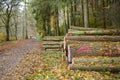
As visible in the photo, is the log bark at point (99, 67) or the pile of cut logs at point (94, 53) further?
the pile of cut logs at point (94, 53)

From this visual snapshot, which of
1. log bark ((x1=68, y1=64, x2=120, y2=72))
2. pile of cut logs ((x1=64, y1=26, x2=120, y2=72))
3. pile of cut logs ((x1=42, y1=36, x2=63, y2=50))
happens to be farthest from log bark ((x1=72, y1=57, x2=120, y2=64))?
pile of cut logs ((x1=42, y1=36, x2=63, y2=50))

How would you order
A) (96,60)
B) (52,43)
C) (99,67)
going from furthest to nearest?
(52,43) → (96,60) → (99,67)

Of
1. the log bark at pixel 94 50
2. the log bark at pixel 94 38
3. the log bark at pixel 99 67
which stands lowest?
the log bark at pixel 99 67

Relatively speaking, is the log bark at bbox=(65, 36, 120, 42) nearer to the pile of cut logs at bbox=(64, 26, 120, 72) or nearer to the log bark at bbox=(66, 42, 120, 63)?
the pile of cut logs at bbox=(64, 26, 120, 72)

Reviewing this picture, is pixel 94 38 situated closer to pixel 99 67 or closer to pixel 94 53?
pixel 94 53

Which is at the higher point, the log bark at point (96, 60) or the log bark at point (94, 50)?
the log bark at point (94, 50)

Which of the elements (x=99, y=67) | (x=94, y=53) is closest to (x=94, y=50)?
(x=94, y=53)

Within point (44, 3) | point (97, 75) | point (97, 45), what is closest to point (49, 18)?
point (44, 3)

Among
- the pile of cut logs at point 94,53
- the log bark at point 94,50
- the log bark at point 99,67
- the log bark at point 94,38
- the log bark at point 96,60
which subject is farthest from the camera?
the log bark at point 94,38

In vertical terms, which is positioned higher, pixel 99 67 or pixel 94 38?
pixel 94 38

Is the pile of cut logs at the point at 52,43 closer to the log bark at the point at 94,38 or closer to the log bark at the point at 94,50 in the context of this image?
the log bark at the point at 94,38

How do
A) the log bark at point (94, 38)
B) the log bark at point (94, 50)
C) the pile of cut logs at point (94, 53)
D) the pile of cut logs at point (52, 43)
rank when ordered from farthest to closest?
1. the pile of cut logs at point (52, 43)
2. the log bark at point (94, 38)
3. the log bark at point (94, 50)
4. the pile of cut logs at point (94, 53)

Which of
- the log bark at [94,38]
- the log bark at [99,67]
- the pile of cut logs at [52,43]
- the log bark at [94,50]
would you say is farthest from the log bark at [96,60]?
the pile of cut logs at [52,43]

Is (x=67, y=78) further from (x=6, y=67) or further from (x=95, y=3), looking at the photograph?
(x=95, y=3)
